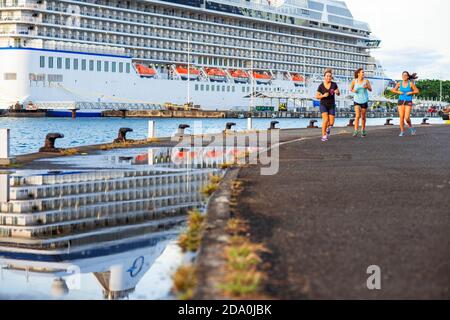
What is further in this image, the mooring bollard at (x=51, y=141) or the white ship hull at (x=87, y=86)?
the white ship hull at (x=87, y=86)

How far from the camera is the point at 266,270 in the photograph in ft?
15.3

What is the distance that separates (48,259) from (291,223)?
82.0 inches

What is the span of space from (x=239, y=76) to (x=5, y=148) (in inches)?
2895

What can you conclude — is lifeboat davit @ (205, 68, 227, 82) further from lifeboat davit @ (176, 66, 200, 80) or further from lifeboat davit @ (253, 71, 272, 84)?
lifeboat davit @ (253, 71, 272, 84)

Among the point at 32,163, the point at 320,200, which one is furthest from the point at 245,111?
the point at 320,200

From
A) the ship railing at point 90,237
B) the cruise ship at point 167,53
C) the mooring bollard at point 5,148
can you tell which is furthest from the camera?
the cruise ship at point 167,53

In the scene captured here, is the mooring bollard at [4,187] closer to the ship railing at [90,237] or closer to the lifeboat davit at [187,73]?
the ship railing at [90,237]

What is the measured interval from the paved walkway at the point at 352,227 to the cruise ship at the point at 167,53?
194 feet

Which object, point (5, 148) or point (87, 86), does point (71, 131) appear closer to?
point (87, 86)

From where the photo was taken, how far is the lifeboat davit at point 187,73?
80125 millimetres

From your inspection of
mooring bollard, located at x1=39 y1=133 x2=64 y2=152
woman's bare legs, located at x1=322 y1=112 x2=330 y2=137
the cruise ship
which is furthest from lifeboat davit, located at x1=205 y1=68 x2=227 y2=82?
mooring bollard, located at x1=39 y1=133 x2=64 y2=152

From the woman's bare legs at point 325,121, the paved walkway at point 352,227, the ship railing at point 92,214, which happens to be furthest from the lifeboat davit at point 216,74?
the ship railing at point 92,214

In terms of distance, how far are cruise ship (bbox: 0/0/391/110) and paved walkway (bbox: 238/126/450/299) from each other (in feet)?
194

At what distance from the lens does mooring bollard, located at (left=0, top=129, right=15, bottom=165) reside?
14639 millimetres
